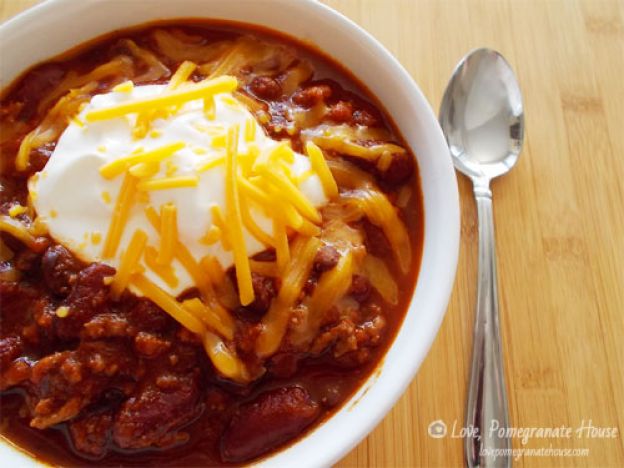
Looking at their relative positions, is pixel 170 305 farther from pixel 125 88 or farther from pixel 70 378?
pixel 125 88

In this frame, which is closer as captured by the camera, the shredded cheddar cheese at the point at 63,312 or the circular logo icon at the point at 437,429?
the shredded cheddar cheese at the point at 63,312

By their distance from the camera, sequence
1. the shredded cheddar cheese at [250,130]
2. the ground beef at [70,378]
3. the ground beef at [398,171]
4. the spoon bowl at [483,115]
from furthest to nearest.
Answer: the spoon bowl at [483,115] < the ground beef at [398,171] < the shredded cheddar cheese at [250,130] < the ground beef at [70,378]

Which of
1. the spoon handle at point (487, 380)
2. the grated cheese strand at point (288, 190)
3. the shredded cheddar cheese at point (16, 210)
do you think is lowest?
the spoon handle at point (487, 380)

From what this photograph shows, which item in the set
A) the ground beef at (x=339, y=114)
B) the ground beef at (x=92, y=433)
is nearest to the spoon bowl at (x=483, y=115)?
the ground beef at (x=339, y=114)

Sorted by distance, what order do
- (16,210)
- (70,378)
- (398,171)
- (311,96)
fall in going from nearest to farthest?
(70,378)
(16,210)
(398,171)
(311,96)

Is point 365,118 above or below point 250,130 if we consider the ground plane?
below

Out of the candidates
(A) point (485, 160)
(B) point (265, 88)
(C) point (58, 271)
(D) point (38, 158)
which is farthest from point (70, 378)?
(A) point (485, 160)

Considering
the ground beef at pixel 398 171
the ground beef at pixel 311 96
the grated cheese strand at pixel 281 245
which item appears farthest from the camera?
the ground beef at pixel 311 96

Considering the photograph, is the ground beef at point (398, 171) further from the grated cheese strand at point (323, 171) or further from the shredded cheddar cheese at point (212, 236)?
the shredded cheddar cheese at point (212, 236)
